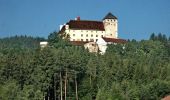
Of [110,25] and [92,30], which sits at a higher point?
[110,25]

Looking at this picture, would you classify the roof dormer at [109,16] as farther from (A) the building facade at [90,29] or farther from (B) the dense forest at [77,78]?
(B) the dense forest at [77,78]

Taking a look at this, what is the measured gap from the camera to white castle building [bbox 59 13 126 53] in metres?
112

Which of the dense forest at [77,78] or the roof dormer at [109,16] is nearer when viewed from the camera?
the dense forest at [77,78]

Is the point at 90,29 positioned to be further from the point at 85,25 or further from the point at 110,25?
the point at 110,25

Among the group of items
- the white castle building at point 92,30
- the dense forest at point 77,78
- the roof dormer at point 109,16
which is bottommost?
the dense forest at point 77,78

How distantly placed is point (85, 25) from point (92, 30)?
1.85 meters

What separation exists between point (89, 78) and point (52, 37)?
32634mm

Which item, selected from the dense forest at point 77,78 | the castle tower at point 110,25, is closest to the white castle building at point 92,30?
the castle tower at point 110,25

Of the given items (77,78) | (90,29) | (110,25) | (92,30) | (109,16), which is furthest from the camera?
(109,16)

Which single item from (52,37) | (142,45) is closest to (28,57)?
(52,37)

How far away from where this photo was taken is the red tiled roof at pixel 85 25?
375ft

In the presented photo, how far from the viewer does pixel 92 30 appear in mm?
116375

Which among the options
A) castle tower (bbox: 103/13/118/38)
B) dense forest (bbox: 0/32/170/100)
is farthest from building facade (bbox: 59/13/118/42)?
dense forest (bbox: 0/32/170/100)

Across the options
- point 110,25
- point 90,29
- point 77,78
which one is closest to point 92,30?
point 90,29
